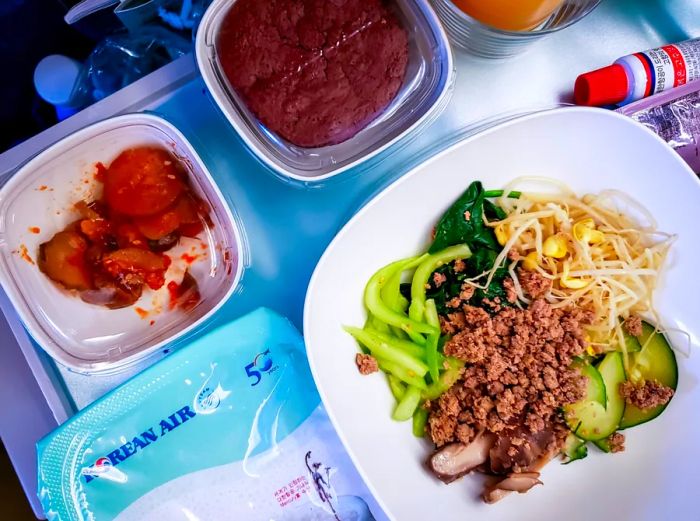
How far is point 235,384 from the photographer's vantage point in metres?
1.15

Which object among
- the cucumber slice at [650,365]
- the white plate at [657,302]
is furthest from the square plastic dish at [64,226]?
the cucumber slice at [650,365]

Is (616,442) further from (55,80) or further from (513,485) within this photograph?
(55,80)

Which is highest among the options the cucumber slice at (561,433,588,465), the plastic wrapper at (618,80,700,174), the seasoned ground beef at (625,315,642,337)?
the plastic wrapper at (618,80,700,174)

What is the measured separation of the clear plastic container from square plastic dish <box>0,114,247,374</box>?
1.79 feet

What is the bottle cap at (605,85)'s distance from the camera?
118 cm

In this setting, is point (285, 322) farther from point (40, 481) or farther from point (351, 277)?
point (40, 481)

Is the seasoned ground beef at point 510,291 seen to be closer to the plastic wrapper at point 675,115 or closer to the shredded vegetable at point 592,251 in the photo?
the shredded vegetable at point 592,251

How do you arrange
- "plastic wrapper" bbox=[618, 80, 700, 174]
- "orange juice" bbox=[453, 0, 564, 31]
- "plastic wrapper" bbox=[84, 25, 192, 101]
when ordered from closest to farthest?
"orange juice" bbox=[453, 0, 564, 31] < "plastic wrapper" bbox=[618, 80, 700, 174] < "plastic wrapper" bbox=[84, 25, 192, 101]

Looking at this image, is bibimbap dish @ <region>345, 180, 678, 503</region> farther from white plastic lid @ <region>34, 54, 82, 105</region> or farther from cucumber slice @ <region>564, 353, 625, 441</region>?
white plastic lid @ <region>34, 54, 82, 105</region>

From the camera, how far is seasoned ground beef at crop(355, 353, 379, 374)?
1138mm

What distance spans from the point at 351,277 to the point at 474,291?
235mm

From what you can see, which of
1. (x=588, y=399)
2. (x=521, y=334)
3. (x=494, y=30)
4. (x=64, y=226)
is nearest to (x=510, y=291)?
(x=521, y=334)

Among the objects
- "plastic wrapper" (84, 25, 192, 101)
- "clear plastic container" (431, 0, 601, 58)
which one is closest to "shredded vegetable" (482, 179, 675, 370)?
"clear plastic container" (431, 0, 601, 58)

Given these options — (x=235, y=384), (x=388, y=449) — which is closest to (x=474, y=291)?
(x=388, y=449)
